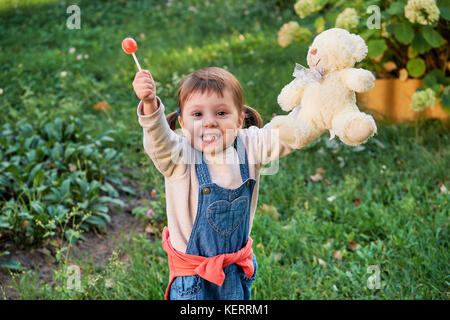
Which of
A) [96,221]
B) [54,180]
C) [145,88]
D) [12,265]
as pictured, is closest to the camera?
[145,88]

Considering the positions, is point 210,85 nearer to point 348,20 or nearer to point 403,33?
point 348,20

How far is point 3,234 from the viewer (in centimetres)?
249

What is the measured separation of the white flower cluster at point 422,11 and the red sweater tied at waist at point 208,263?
6.53 ft

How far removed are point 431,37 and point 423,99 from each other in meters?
0.35

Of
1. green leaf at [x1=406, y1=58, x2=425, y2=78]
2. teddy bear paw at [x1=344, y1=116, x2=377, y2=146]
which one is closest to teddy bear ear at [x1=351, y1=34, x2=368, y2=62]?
teddy bear paw at [x1=344, y1=116, x2=377, y2=146]

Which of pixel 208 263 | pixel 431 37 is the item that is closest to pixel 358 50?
pixel 208 263

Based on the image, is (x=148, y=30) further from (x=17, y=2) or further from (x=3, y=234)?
(x=3, y=234)

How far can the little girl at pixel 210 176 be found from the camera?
1.37 m

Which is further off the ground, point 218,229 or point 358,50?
point 358,50

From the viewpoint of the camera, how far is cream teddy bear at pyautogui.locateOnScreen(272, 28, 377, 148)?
119 cm

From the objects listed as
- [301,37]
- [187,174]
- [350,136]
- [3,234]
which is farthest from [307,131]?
[301,37]

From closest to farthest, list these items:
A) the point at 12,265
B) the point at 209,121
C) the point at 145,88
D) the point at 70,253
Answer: the point at 145,88 < the point at 209,121 < the point at 12,265 < the point at 70,253

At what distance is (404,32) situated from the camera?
3.12 metres

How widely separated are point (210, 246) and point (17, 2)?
6815mm
